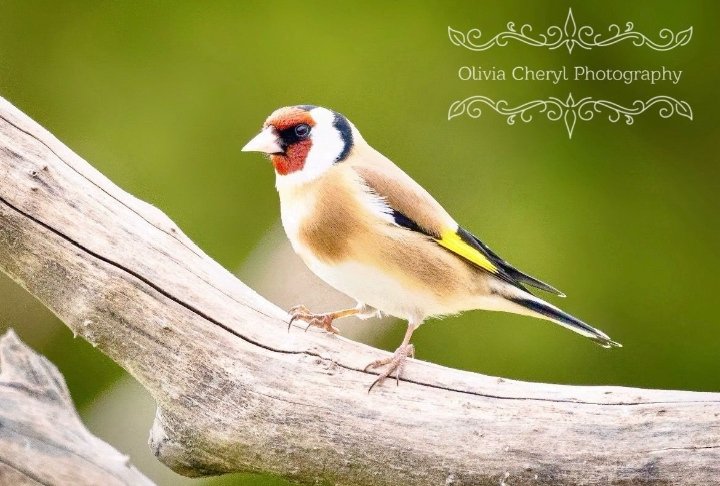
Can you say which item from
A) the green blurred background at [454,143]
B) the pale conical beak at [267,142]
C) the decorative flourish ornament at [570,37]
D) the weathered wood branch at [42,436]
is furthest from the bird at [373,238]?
the decorative flourish ornament at [570,37]

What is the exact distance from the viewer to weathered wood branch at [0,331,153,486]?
1.69 meters

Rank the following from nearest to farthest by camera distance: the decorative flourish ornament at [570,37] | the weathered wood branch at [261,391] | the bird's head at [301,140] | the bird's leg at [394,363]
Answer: the weathered wood branch at [261,391]
the bird's leg at [394,363]
the bird's head at [301,140]
the decorative flourish ornament at [570,37]

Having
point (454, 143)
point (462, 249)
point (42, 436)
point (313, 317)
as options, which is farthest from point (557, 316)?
point (454, 143)

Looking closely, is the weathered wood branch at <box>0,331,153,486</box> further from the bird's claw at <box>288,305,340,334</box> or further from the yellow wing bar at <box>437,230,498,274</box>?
the yellow wing bar at <box>437,230,498,274</box>

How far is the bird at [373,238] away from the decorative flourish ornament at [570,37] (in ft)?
5.75

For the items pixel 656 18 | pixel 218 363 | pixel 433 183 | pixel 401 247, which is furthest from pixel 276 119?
pixel 656 18

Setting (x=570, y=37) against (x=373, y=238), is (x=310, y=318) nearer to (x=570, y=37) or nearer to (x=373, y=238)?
(x=373, y=238)

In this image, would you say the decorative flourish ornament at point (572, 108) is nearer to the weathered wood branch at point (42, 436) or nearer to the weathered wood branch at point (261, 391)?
the weathered wood branch at point (261, 391)

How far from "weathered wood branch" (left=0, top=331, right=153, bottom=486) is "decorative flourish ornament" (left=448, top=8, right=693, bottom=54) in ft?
7.99

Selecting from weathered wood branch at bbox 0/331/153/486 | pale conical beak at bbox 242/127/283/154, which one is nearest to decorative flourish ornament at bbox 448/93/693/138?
pale conical beak at bbox 242/127/283/154

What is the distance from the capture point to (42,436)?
1.73 meters

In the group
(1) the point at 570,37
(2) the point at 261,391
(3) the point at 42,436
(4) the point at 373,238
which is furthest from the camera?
(1) the point at 570,37

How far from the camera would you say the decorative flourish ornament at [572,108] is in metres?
3.74

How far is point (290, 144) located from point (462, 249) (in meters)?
0.44
